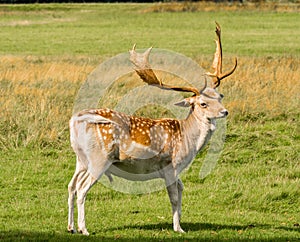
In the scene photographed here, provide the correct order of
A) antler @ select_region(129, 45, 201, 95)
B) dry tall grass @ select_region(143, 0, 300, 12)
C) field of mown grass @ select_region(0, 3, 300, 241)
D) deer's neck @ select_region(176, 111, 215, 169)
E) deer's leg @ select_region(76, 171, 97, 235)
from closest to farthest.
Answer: deer's leg @ select_region(76, 171, 97, 235) < deer's neck @ select_region(176, 111, 215, 169) < field of mown grass @ select_region(0, 3, 300, 241) < antler @ select_region(129, 45, 201, 95) < dry tall grass @ select_region(143, 0, 300, 12)

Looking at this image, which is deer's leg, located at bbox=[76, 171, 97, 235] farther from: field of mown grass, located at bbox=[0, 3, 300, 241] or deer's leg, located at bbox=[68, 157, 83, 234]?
field of mown grass, located at bbox=[0, 3, 300, 241]

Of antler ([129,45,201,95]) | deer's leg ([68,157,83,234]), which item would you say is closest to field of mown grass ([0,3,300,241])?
deer's leg ([68,157,83,234])

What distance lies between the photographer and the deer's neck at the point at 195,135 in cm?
A: 944

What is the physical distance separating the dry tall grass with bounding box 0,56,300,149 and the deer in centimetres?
545

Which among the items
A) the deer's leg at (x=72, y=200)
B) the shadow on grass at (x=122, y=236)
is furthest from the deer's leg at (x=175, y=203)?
the deer's leg at (x=72, y=200)

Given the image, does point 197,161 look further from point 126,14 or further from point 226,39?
point 126,14

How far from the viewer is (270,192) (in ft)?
38.0

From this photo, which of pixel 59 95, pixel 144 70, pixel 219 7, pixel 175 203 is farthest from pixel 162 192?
pixel 219 7

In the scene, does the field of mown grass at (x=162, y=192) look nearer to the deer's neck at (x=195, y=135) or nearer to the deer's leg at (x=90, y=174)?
the deer's leg at (x=90, y=174)

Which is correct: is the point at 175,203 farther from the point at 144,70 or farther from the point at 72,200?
the point at 144,70

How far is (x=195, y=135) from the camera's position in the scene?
950 cm

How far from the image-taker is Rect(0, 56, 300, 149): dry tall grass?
49.4 feet

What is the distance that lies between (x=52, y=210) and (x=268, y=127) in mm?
6401

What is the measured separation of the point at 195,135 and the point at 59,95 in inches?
373
